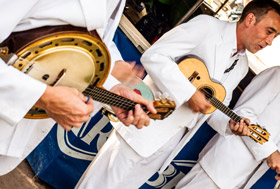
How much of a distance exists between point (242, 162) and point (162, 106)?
1369mm

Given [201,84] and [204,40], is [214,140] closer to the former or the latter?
[201,84]

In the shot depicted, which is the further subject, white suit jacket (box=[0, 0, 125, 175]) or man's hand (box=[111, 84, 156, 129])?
man's hand (box=[111, 84, 156, 129])

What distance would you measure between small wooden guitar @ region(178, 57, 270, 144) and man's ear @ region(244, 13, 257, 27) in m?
0.56

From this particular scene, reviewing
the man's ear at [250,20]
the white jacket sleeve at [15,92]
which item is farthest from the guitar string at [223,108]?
the white jacket sleeve at [15,92]

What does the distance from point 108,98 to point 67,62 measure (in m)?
0.36

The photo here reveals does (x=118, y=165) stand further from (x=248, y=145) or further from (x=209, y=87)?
→ (x=248, y=145)

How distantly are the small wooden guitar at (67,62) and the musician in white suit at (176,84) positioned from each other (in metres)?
1.02

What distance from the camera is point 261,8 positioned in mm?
2934

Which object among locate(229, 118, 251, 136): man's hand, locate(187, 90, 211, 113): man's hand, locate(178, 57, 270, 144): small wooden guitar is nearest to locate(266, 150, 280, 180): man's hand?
locate(178, 57, 270, 144): small wooden guitar

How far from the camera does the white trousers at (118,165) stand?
2766 millimetres

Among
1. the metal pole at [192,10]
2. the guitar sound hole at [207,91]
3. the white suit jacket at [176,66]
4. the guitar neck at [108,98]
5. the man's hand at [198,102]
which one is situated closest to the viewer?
the guitar neck at [108,98]

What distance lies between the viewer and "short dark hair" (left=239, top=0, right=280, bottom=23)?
114 inches

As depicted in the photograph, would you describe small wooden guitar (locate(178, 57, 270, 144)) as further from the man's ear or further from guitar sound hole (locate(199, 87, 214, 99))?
the man's ear

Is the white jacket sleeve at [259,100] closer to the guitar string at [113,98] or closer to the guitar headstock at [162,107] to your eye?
the guitar headstock at [162,107]
